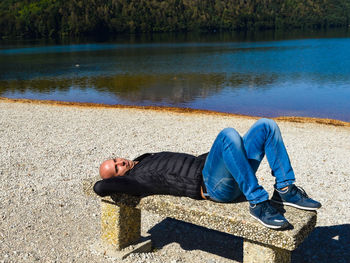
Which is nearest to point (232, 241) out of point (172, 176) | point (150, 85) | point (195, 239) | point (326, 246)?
point (195, 239)

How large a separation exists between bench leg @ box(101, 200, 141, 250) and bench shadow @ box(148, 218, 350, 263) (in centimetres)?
48

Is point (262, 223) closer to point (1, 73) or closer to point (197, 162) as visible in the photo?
point (197, 162)

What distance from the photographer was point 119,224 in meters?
4.67

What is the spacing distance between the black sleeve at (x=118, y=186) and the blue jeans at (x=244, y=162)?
2.53 feet

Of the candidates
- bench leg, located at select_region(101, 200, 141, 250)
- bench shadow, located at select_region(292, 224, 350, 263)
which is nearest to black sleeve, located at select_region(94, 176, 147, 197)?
bench leg, located at select_region(101, 200, 141, 250)

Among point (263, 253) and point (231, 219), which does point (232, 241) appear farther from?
point (231, 219)

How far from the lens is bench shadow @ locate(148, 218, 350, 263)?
4.91 m

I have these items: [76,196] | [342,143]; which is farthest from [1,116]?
[342,143]

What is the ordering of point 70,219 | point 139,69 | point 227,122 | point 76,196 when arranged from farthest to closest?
point 139,69
point 227,122
point 76,196
point 70,219

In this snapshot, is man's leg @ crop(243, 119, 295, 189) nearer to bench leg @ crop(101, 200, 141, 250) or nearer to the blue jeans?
the blue jeans

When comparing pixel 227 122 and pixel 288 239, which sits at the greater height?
pixel 288 239

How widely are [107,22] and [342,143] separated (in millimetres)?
132724

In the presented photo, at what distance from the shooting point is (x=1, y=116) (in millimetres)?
15055

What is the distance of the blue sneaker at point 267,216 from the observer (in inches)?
140
